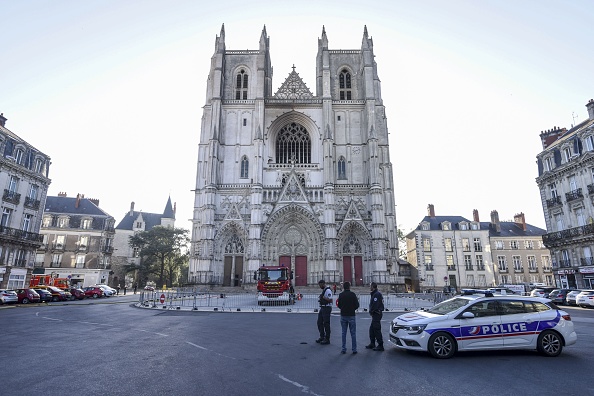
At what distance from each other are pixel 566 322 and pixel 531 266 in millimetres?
Result: 44920

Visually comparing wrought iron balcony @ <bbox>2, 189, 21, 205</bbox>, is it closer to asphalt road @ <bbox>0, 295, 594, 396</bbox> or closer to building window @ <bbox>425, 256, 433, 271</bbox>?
asphalt road @ <bbox>0, 295, 594, 396</bbox>

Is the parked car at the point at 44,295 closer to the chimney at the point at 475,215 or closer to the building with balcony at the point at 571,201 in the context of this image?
the building with balcony at the point at 571,201

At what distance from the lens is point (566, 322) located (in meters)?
7.32

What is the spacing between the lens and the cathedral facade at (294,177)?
33.7 metres

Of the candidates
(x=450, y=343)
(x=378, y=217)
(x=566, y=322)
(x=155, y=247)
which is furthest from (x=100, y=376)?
(x=155, y=247)

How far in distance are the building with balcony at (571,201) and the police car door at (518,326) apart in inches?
1004

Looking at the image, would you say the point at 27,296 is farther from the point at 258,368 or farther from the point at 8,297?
the point at 258,368

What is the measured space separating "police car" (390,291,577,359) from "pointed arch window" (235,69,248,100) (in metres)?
37.9

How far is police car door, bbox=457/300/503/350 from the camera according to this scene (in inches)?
279

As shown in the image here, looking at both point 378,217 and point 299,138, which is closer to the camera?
point 378,217

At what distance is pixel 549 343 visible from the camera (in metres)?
7.20

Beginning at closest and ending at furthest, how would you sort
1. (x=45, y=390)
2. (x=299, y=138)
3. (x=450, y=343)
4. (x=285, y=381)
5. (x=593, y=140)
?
A: (x=45, y=390) < (x=285, y=381) < (x=450, y=343) < (x=593, y=140) < (x=299, y=138)

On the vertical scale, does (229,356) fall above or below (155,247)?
below

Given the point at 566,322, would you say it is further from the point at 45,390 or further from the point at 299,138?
the point at 299,138
